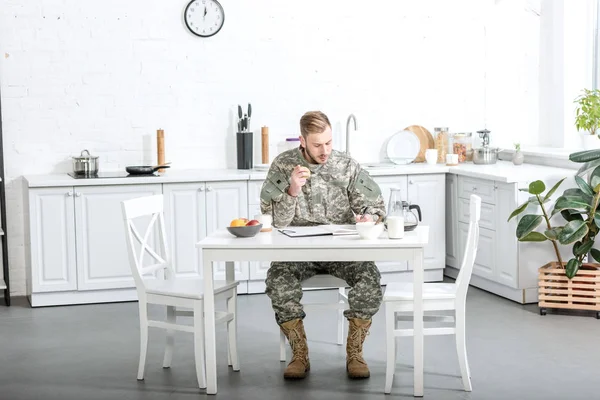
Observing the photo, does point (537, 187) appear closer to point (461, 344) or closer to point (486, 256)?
point (486, 256)

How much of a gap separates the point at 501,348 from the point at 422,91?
8.90 feet

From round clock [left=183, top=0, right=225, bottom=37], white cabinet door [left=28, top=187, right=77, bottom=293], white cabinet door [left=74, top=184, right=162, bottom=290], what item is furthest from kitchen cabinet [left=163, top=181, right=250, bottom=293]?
round clock [left=183, top=0, right=225, bottom=37]

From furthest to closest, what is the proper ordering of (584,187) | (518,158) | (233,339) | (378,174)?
(518,158), (378,174), (584,187), (233,339)

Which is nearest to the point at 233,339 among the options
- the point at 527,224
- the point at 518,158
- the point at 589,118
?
the point at 527,224

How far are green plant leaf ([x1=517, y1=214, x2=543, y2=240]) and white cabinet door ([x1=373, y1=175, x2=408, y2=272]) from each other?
1.10 metres

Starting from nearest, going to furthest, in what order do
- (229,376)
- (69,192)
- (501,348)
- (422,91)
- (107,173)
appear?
1. (229,376)
2. (501,348)
3. (69,192)
4. (107,173)
5. (422,91)

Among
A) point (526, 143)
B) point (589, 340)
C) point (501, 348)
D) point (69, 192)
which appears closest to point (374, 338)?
point (501, 348)

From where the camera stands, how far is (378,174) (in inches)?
247

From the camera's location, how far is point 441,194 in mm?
6438

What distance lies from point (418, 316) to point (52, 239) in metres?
2.81

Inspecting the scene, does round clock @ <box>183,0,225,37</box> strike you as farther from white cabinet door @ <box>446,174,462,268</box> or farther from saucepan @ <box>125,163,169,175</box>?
white cabinet door @ <box>446,174,462,268</box>

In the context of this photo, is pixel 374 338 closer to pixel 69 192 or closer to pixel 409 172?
pixel 409 172

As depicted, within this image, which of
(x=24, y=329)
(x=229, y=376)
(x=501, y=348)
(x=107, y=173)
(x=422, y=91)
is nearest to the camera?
(x=229, y=376)

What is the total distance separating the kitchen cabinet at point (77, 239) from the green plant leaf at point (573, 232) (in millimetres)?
2547
